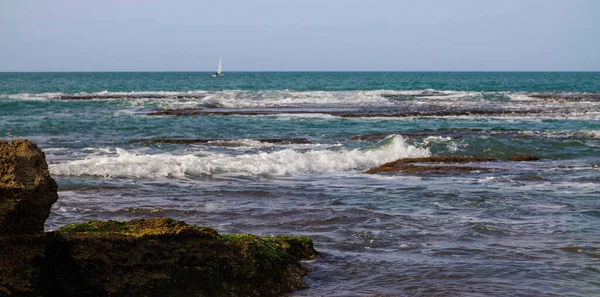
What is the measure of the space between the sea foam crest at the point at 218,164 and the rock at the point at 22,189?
934cm

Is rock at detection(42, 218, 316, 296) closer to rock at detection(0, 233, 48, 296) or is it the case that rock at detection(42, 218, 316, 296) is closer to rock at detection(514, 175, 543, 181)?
rock at detection(0, 233, 48, 296)

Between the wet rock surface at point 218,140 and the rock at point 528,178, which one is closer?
the rock at point 528,178

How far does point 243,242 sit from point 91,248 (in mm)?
1305

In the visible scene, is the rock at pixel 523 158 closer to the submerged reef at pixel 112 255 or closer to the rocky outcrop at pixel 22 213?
the submerged reef at pixel 112 255

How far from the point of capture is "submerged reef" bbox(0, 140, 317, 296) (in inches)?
204

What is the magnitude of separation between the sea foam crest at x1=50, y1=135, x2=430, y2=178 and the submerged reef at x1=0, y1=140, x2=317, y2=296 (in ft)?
27.7

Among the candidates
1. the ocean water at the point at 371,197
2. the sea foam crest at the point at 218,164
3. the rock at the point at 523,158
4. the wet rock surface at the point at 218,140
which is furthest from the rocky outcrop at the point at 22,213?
the wet rock surface at the point at 218,140

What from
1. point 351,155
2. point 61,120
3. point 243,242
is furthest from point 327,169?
point 61,120

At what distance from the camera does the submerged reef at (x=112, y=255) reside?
5.19 meters

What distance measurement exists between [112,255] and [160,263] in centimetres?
39

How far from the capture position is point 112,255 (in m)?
5.64

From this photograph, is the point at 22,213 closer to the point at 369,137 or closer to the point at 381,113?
the point at 369,137

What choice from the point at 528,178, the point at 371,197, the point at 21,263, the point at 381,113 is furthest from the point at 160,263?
the point at 381,113

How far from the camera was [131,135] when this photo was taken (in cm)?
Answer: 2462
